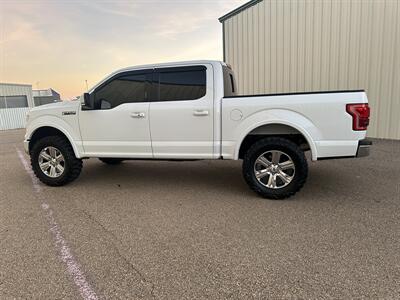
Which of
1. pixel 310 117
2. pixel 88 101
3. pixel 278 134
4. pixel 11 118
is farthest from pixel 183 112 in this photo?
pixel 11 118

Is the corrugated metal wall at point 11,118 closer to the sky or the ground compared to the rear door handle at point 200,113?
closer to the ground

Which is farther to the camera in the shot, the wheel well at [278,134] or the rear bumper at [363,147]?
the wheel well at [278,134]

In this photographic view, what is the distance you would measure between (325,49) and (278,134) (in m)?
6.89

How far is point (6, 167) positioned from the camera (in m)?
7.33

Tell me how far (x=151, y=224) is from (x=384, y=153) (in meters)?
6.44

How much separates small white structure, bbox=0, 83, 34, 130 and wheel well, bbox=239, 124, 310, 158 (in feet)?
85.9

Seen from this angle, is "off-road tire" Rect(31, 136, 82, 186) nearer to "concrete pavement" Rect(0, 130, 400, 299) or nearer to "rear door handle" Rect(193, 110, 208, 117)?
"concrete pavement" Rect(0, 130, 400, 299)

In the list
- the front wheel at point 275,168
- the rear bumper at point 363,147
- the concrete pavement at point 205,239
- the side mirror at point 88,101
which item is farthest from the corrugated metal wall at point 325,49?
the side mirror at point 88,101

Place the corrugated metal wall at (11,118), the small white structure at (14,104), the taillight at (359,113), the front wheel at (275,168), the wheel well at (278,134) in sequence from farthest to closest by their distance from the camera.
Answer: the small white structure at (14,104)
the corrugated metal wall at (11,118)
the wheel well at (278,134)
the front wheel at (275,168)
the taillight at (359,113)

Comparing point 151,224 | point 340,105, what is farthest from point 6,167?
point 340,105

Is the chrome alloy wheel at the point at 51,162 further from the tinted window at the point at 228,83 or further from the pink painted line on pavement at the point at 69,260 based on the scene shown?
the tinted window at the point at 228,83

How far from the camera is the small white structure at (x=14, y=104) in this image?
80.5 ft

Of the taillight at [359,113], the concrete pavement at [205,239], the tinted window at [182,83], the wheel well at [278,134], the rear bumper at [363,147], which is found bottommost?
the concrete pavement at [205,239]

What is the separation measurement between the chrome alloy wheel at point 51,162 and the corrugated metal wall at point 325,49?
28.0 feet
